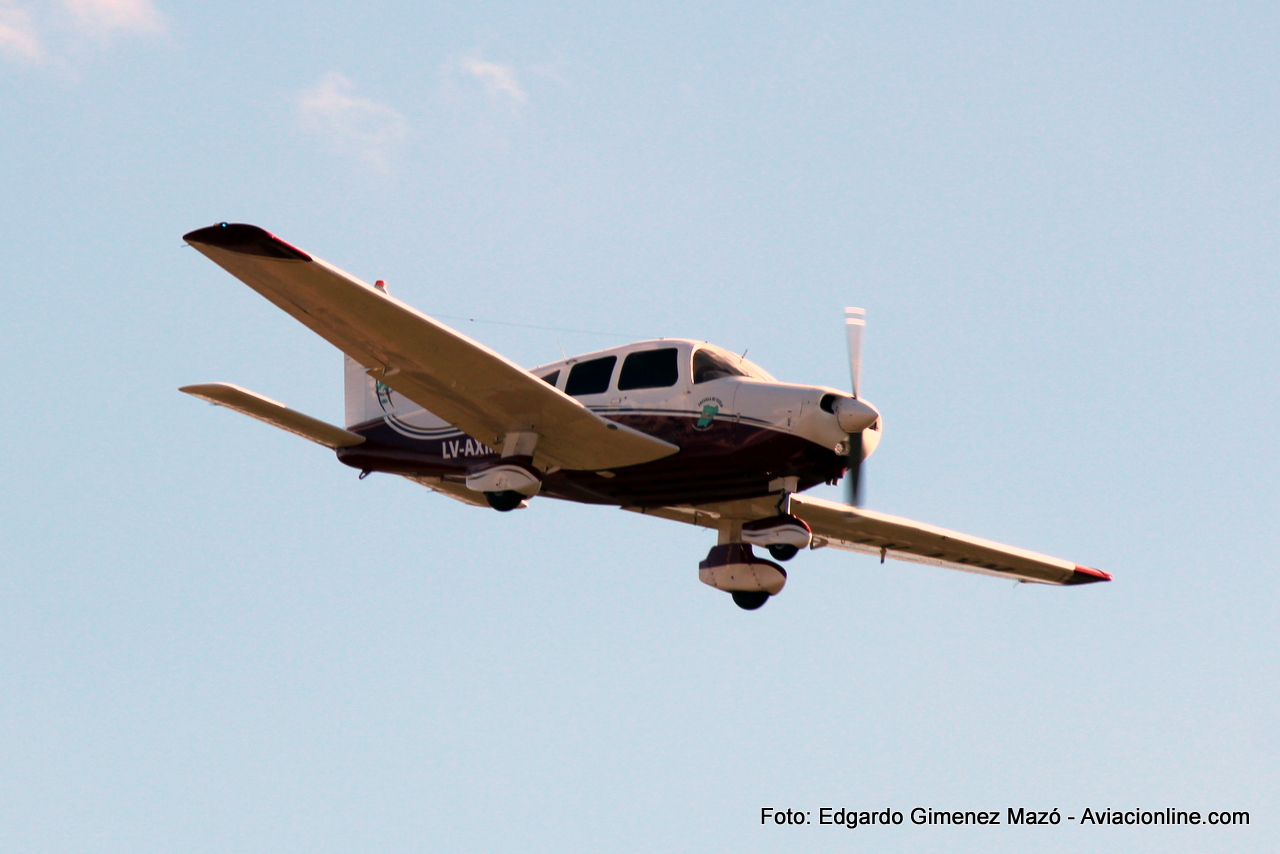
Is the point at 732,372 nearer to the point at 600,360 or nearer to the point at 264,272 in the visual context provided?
the point at 600,360

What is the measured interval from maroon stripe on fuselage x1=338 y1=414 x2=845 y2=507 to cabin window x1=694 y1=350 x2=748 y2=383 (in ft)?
2.35

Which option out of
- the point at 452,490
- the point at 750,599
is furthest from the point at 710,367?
the point at 452,490

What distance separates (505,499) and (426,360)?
2.21 meters

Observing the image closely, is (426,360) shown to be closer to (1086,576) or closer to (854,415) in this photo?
(854,415)

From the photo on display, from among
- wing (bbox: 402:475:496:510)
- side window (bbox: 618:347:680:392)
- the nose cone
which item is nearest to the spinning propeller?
the nose cone

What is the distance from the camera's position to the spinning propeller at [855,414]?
60.7ft

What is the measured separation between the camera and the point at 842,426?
1856 cm

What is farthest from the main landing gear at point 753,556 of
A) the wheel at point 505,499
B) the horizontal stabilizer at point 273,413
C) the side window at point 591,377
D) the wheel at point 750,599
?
the horizontal stabilizer at point 273,413

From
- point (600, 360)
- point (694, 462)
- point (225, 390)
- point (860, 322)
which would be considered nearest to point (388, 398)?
point (225, 390)

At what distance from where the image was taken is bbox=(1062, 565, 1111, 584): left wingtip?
25234 millimetres

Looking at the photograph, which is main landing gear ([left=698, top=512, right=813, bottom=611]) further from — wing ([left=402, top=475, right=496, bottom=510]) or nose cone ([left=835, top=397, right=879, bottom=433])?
wing ([left=402, top=475, right=496, bottom=510])

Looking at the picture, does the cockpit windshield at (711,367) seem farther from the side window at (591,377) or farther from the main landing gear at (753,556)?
the main landing gear at (753,556)

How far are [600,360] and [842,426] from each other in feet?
12.2

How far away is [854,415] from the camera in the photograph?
18.5 metres
